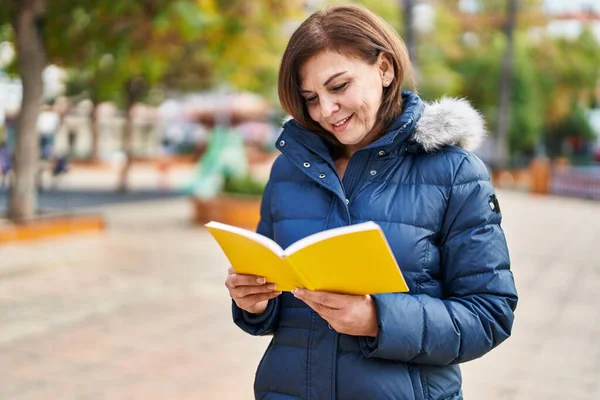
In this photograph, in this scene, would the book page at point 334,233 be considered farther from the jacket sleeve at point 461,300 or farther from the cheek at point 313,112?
the cheek at point 313,112

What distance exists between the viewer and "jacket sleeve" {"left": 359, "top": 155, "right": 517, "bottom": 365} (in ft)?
5.32

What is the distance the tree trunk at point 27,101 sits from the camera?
29.8 feet

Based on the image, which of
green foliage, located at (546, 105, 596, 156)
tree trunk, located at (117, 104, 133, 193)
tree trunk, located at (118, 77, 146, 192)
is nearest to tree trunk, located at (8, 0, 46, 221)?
tree trunk, located at (118, 77, 146, 192)

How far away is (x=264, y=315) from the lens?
1.87 meters

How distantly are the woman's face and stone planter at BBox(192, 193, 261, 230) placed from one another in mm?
8991

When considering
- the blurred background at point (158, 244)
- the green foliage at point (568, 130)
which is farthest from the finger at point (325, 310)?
the green foliage at point (568, 130)

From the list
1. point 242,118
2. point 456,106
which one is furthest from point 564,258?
point 242,118

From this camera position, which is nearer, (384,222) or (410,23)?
(384,222)

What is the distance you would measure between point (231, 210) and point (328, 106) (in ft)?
31.0

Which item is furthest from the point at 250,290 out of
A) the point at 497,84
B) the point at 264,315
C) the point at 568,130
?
the point at 568,130

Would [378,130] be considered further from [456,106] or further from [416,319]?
[416,319]

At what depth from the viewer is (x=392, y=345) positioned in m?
1.62

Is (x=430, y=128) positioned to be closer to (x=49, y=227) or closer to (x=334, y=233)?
(x=334, y=233)

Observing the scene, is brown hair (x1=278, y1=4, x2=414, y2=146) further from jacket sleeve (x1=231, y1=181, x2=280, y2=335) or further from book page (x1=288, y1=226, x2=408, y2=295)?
book page (x1=288, y1=226, x2=408, y2=295)
